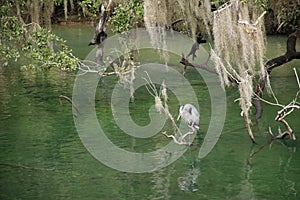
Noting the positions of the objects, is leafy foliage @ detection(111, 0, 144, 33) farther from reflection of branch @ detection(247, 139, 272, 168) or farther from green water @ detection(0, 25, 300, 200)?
reflection of branch @ detection(247, 139, 272, 168)

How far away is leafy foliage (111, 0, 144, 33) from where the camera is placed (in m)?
8.11

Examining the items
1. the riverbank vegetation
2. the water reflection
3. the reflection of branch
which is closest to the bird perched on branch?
the riverbank vegetation

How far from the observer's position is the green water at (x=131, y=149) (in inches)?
235

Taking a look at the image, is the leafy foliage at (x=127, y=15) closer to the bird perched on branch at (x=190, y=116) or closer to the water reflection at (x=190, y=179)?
the bird perched on branch at (x=190, y=116)

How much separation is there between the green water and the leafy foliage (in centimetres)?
114

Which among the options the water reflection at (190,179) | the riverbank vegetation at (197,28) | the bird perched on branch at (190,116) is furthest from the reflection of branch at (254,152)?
the bird perched on branch at (190,116)

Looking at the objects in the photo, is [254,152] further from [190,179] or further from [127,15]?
[127,15]

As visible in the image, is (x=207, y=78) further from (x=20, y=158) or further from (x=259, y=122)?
(x=20, y=158)

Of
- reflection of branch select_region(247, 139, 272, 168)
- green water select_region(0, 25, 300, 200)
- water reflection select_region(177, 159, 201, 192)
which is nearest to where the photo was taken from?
green water select_region(0, 25, 300, 200)

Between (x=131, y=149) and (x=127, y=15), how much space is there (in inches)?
71.5

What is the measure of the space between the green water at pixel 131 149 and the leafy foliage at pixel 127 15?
114 cm

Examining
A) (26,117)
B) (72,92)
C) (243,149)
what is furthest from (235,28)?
(72,92)

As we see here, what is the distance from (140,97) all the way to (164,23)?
212 centimetres

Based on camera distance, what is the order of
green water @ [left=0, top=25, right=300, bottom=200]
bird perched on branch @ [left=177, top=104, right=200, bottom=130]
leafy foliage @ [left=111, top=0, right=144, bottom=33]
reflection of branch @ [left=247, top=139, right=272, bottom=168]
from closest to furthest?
green water @ [left=0, top=25, right=300, bottom=200] < reflection of branch @ [left=247, top=139, right=272, bottom=168] < bird perched on branch @ [left=177, top=104, right=200, bottom=130] < leafy foliage @ [left=111, top=0, right=144, bottom=33]
